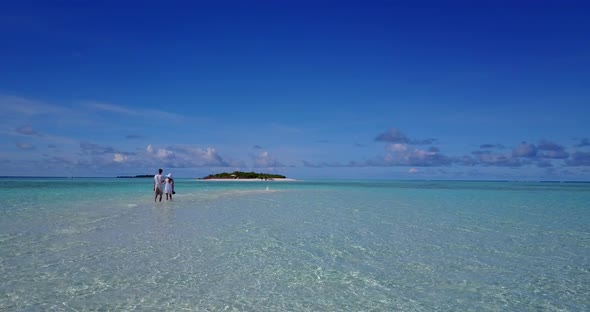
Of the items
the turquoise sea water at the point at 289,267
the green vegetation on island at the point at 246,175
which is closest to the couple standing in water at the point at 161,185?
the turquoise sea water at the point at 289,267

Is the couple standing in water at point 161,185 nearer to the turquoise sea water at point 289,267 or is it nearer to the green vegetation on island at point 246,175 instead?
the turquoise sea water at point 289,267

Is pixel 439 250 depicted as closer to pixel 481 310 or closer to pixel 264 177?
pixel 481 310

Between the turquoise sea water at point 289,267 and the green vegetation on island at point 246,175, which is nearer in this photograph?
the turquoise sea water at point 289,267

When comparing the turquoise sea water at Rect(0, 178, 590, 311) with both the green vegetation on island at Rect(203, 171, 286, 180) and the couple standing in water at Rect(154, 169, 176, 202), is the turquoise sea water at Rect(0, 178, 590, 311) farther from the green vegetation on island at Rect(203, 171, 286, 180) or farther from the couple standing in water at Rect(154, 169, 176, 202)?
the green vegetation on island at Rect(203, 171, 286, 180)

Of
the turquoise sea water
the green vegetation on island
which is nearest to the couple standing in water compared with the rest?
the turquoise sea water

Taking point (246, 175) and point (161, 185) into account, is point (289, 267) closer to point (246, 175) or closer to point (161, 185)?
point (161, 185)

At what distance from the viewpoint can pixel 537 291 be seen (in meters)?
7.54

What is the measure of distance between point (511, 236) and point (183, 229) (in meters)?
11.0

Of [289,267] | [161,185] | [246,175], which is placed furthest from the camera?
[246,175]

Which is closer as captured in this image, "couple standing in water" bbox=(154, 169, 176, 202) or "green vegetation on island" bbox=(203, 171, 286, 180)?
"couple standing in water" bbox=(154, 169, 176, 202)

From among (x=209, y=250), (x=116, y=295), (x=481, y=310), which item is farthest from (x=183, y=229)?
(x=481, y=310)

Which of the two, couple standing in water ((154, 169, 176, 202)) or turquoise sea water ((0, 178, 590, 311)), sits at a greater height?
couple standing in water ((154, 169, 176, 202))

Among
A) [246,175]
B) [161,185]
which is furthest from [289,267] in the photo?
[246,175]

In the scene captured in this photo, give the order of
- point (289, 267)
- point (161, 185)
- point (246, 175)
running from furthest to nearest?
point (246, 175)
point (161, 185)
point (289, 267)
